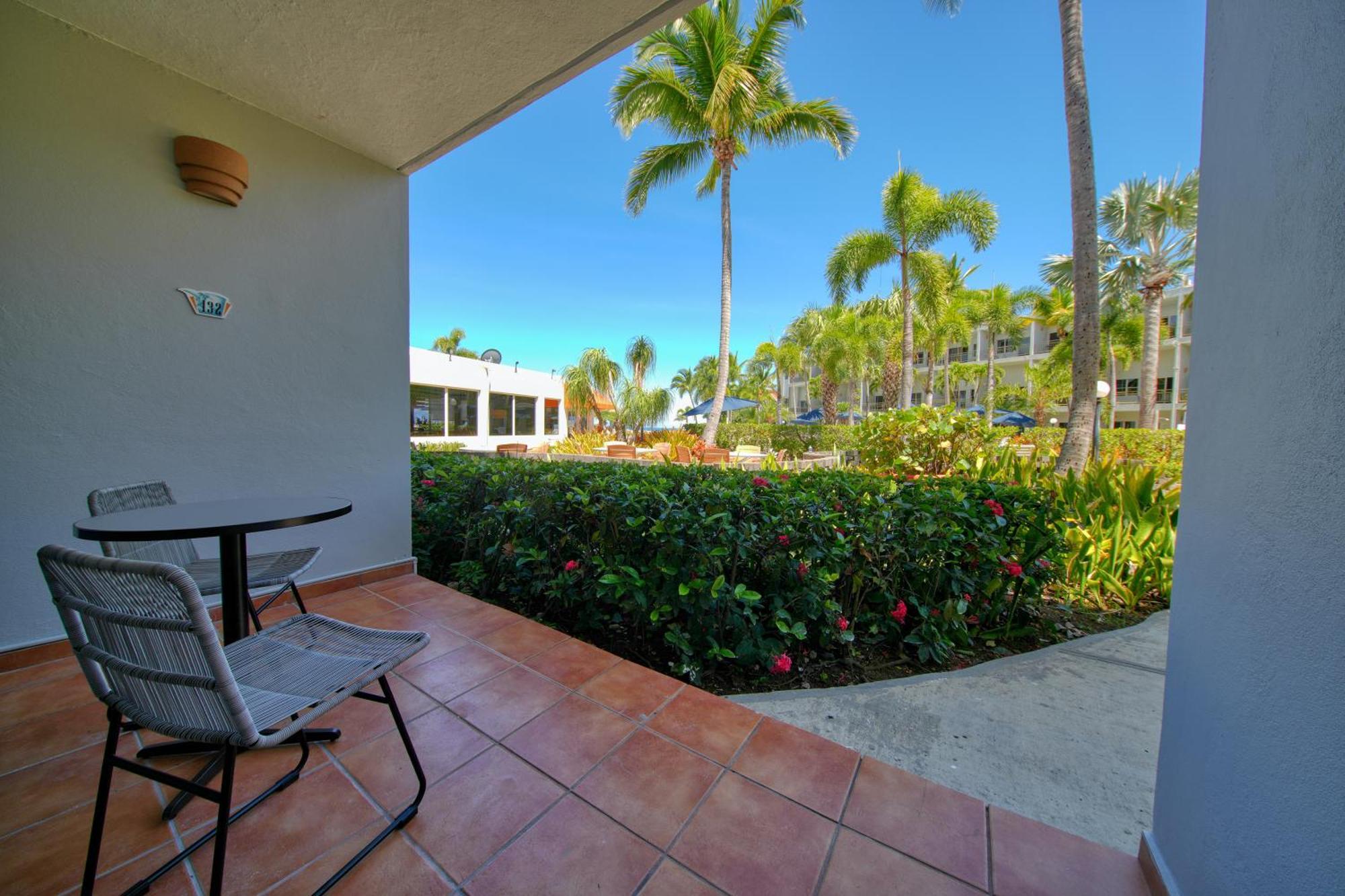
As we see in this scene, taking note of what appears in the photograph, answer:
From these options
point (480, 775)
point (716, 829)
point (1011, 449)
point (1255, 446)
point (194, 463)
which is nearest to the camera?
point (1255, 446)

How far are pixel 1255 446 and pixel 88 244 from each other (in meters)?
4.02

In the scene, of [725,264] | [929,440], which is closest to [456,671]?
[929,440]

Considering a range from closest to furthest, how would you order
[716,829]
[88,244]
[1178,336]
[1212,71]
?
[1212,71], [716,829], [88,244], [1178,336]

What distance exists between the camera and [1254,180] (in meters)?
0.87

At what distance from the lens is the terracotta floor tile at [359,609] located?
2551mm

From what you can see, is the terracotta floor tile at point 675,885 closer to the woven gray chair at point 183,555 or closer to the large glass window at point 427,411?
the woven gray chair at point 183,555

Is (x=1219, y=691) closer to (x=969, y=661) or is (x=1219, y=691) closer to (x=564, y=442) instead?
(x=969, y=661)

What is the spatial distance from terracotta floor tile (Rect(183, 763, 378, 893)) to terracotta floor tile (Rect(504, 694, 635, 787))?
0.45 m

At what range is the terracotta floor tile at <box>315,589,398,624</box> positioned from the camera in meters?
2.55

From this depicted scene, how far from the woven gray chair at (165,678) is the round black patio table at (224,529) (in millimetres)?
245

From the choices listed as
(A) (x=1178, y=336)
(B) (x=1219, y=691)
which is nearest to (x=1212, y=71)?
(B) (x=1219, y=691)

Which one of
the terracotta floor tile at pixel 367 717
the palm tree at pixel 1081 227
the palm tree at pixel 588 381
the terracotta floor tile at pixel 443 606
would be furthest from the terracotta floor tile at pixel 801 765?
the palm tree at pixel 588 381

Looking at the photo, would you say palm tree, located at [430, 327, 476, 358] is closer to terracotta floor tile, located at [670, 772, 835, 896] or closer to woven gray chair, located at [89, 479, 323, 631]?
woven gray chair, located at [89, 479, 323, 631]

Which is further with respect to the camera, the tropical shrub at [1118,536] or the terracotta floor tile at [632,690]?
the tropical shrub at [1118,536]
